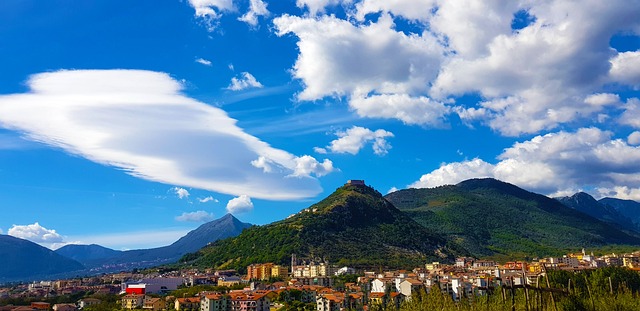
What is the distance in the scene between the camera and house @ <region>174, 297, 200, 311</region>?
239 feet

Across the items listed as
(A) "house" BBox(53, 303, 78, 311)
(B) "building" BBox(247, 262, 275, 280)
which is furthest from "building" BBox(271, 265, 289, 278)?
(A) "house" BBox(53, 303, 78, 311)

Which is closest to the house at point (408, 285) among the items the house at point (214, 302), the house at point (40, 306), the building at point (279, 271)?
the house at point (214, 302)

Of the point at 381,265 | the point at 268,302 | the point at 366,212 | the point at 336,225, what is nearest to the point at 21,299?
the point at 268,302

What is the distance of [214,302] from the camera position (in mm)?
71938

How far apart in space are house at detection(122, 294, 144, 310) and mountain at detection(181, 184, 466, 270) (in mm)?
49401

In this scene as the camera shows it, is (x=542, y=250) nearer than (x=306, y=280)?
No

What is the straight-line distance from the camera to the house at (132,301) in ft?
257

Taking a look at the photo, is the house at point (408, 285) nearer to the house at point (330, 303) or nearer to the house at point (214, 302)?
the house at point (330, 303)

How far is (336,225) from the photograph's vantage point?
517ft

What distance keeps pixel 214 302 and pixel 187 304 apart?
4492mm

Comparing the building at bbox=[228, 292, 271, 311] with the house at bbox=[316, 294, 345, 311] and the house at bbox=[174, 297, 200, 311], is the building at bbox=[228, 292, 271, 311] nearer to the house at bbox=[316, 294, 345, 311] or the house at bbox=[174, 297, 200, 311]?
the house at bbox=[174, 297, 200, 311]

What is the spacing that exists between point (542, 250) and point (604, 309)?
170 metres

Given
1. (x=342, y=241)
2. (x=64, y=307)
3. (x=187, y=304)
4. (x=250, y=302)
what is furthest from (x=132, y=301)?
(x=342, y=241)

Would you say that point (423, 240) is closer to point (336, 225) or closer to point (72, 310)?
point (336, 225)
